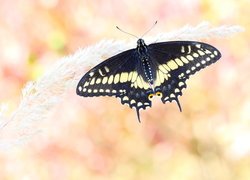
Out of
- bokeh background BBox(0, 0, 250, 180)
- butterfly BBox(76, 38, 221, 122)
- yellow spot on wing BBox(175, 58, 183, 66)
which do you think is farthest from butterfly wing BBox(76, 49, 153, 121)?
bokeh background BBox(0, 0, 250, 180)

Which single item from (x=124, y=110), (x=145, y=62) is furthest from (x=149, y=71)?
(x=124, y=110)

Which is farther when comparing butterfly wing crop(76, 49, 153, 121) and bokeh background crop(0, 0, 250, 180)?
bokeh background crop(0, 0, 250, 180)

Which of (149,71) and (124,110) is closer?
(149,71)

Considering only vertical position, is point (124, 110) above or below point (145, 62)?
above

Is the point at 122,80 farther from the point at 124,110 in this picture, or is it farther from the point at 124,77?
the point at 124,110

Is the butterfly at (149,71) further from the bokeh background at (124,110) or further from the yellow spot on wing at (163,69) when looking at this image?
the bokeh background at (124,110)

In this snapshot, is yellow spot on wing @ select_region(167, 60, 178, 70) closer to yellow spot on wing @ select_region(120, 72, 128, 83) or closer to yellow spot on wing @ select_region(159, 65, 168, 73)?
yellow spot on wing @ select_region(159, 65, 168, 73)
